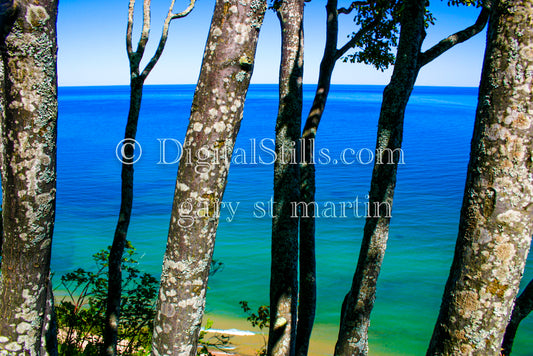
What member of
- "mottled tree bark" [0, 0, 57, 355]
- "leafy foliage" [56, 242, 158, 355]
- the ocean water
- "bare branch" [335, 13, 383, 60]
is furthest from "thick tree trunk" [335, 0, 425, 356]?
the ocean water

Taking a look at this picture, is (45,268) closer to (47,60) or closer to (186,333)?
(186,333)

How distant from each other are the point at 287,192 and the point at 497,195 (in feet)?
8.81

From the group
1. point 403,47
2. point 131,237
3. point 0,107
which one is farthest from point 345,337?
point 131,237

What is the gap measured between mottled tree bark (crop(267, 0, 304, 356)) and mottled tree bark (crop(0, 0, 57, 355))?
8.11 ft

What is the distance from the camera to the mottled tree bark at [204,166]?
1.95m

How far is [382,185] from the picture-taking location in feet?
13.6

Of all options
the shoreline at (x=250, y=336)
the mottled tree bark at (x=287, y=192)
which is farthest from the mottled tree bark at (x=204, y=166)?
the shoreline at (x=250, y=336)

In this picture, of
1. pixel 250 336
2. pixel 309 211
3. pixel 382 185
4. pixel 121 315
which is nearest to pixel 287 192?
pixel 309 211

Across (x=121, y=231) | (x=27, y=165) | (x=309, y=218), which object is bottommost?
(x=121, y=231)

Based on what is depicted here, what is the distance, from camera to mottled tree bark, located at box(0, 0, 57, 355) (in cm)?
198

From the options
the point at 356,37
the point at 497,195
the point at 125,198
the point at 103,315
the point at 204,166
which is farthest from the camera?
the point at 103,315

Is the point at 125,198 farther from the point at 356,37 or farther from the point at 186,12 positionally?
the point at 356,37

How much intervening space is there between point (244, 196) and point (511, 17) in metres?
20.2

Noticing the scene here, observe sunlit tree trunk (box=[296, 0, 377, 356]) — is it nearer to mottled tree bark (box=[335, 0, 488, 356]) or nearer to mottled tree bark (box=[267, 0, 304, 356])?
mottled tree bark (box=[267, 0, 304, 356])
